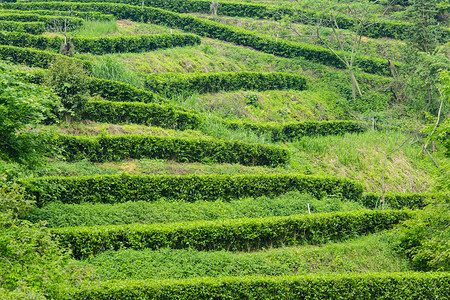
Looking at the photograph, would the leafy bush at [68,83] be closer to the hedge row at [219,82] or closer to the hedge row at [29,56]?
the hedge row at [29,56]

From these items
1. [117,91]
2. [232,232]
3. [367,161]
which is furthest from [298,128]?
[232,232]

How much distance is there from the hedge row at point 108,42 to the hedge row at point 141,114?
25.2 ft

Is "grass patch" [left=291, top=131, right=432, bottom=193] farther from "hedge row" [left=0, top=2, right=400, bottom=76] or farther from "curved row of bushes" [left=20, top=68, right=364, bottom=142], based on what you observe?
"hedge row" [left=0, top=2, right=400, bottom=76]

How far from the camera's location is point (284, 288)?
13.5m

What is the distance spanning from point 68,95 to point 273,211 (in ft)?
33.3

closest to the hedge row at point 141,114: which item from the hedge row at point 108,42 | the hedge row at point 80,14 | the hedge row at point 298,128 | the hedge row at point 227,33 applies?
the hedge row at point 298,128

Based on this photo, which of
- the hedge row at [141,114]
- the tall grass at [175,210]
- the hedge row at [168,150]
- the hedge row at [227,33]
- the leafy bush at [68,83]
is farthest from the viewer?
the hedge row at [227,33]

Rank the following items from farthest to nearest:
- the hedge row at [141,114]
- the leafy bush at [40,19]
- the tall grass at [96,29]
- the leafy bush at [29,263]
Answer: the tall grass at [96,29]
the leafy bush at [40,19]
the hedge row at [141,114]
the leafy bush at [29,263]

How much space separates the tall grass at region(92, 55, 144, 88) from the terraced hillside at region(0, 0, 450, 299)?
10cm

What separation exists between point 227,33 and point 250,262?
24.4 m

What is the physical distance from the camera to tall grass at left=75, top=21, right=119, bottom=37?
2920 centimetres

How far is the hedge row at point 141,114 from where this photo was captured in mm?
20781

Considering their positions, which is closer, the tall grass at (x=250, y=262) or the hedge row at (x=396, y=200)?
the tall grass at (x=250, y=262)

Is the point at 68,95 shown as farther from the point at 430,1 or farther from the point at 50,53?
the point at 430,1
